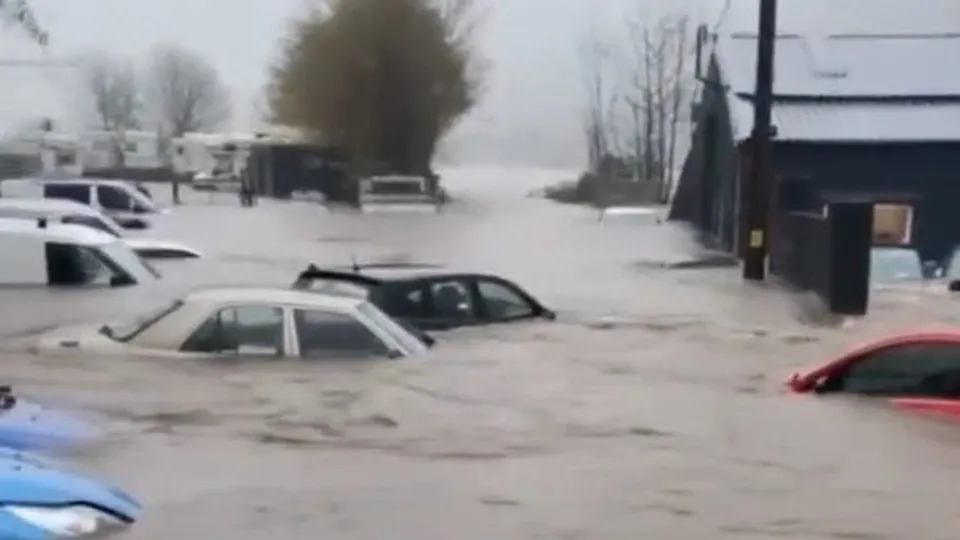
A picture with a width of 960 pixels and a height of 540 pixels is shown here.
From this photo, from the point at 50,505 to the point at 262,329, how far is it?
297 inches

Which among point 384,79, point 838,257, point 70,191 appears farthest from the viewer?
point 384,79

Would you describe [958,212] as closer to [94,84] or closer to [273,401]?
[273,401]

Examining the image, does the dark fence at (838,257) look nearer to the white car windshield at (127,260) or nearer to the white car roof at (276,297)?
the white car windshield at (127,260)

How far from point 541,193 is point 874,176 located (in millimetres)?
58000

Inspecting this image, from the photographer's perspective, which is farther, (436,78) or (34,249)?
(436,78)

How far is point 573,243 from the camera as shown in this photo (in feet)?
149

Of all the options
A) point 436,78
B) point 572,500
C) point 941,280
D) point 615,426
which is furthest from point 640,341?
point 436,78

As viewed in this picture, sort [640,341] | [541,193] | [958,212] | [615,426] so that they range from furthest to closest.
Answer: [541,193] → [958,212] → [640,341] → [615,426]

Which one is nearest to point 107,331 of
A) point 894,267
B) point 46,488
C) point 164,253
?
point 46,488

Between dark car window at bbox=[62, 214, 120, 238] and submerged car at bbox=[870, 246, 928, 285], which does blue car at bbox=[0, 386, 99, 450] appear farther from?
submerged car at bbox=[870, 246, 928, 285]

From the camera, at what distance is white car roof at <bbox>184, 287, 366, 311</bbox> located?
13.8 metres

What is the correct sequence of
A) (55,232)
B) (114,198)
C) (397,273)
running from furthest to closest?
1. (114,198)
2. (55,232)
3. (397,273)

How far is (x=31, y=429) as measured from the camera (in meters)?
8.62

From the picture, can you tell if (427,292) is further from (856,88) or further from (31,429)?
(856,88)
